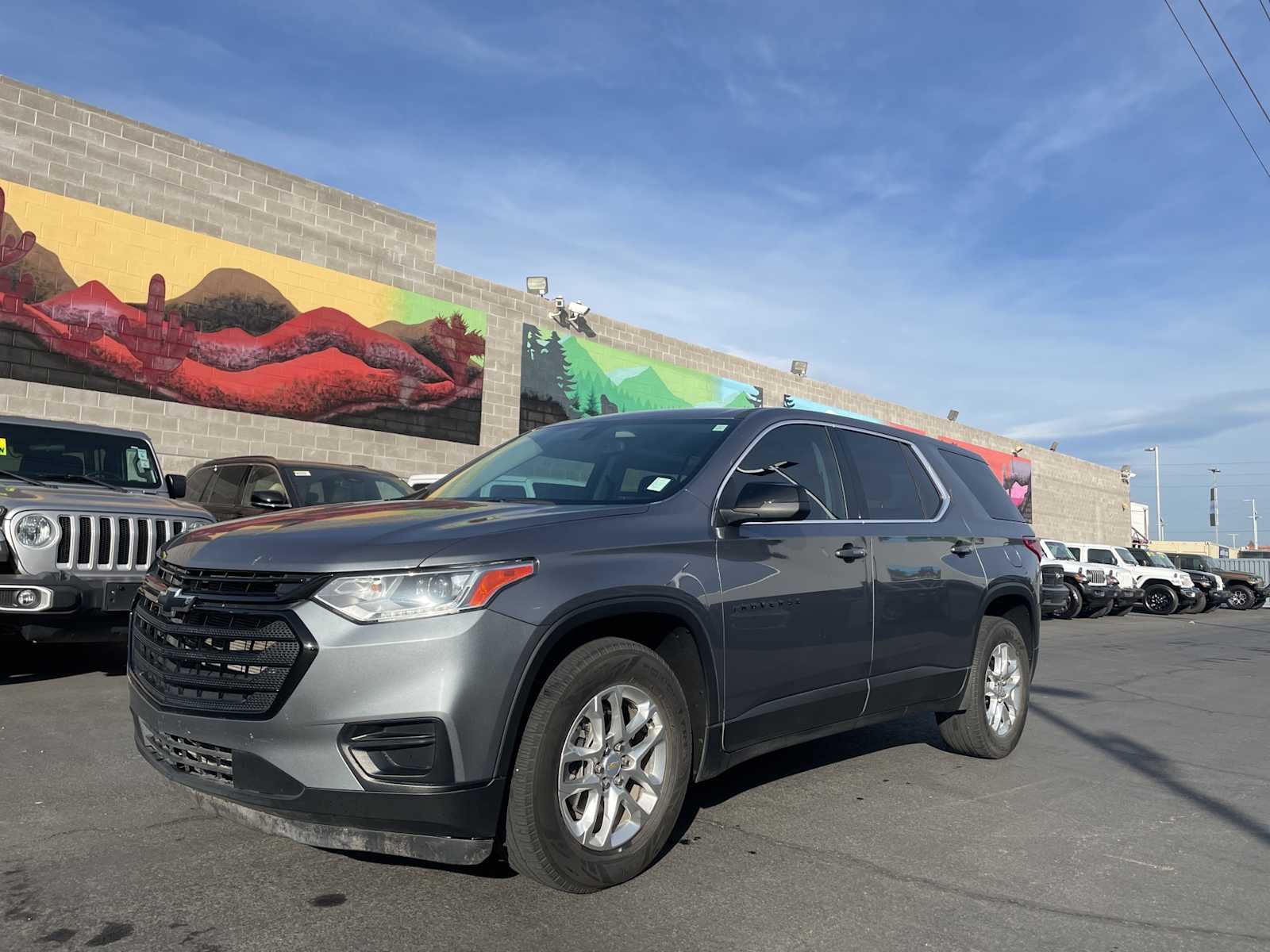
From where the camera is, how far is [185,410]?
1708 centimetres

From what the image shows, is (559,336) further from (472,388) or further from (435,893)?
(435,893)

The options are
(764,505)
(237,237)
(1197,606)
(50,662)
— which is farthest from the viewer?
(1197,606)

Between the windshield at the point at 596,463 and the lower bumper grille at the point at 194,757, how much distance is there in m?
1.60

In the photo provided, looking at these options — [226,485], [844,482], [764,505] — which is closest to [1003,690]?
[844,482]

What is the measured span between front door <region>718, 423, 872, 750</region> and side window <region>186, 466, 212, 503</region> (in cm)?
924

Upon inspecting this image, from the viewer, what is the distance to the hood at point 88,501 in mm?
6711

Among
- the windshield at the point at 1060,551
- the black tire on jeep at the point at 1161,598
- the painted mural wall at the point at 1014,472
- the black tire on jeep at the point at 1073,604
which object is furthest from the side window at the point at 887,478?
the painted mural wall at the point at 1014,472

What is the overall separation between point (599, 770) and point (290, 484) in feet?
25.3

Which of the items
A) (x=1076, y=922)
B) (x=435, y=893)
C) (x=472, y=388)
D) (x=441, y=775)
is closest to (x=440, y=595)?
(x=441, y=775)

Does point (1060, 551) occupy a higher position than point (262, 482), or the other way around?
point (262, 482)

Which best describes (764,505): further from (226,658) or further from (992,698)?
(992,698)

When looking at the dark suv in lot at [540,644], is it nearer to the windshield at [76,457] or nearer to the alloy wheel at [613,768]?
the alloy wheel at [613,768]

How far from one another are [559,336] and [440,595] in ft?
70.1

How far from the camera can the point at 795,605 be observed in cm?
427
